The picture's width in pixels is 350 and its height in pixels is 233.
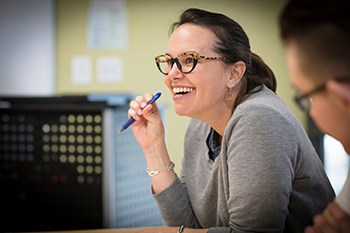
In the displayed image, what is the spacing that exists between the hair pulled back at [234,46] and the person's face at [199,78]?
0.08ft

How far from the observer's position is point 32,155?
1203mm

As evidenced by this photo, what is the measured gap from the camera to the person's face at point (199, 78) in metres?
0.92

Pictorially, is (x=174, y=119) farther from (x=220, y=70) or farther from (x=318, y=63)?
(x=318, y=63)

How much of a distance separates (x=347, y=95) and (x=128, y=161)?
1091mm

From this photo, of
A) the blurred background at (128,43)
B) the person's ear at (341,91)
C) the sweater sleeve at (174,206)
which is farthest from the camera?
the blurred background at (128,43)

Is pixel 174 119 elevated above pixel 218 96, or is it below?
below

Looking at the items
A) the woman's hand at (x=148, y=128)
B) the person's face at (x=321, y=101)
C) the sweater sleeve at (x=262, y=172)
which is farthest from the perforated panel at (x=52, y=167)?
the person's face at (x=321, y=101)

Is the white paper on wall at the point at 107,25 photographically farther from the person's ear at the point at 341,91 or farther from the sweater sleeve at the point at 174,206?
the person's ear at the point at 341,91

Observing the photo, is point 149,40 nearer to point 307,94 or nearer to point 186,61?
point 186,61

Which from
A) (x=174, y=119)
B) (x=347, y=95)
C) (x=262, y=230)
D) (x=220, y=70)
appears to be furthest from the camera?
(x=174, y=119)

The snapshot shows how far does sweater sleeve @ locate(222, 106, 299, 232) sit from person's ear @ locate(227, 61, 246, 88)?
20cm

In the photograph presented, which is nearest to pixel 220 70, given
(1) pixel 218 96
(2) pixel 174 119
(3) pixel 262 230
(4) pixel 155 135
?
(1) pixel 218 96

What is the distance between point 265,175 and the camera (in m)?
0.71

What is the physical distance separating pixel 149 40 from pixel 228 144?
2.07 m
